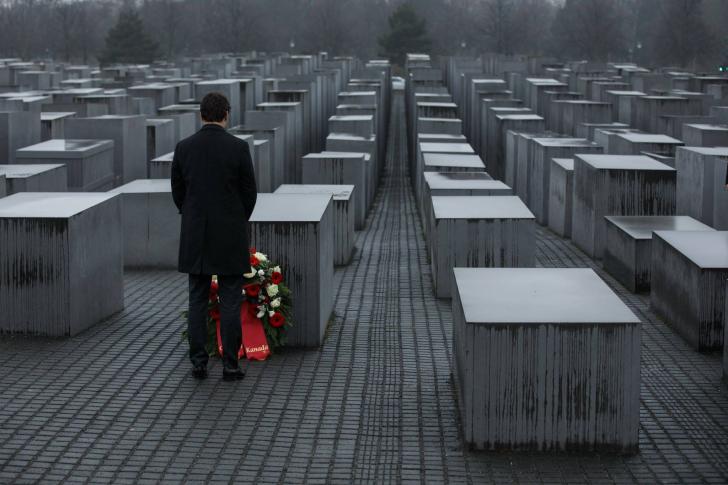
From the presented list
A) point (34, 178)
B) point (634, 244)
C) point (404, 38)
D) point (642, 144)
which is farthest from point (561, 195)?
point (404, 38)

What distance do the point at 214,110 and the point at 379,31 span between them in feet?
351

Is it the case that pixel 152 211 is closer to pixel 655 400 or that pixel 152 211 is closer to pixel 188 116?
pixel 655 400

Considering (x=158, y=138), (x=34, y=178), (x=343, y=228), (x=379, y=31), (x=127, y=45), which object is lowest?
(x=343, y=228)

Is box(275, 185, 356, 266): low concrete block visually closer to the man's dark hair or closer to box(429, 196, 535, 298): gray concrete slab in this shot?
box(429, 196, 535, 298): gray concrete slab

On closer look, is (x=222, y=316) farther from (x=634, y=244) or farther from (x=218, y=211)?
(x=634, y=244)

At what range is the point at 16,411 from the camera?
21.3 feet

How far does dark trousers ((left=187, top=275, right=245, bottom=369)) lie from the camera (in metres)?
7.01

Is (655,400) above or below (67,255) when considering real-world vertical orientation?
below

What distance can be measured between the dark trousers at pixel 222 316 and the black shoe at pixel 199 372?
24 millimetres

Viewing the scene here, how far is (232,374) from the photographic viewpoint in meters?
7.05

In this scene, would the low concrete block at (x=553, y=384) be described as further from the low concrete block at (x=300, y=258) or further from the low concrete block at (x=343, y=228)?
the low concrete block at (x=343, y=228)

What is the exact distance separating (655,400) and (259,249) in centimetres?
278

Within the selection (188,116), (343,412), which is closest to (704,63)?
(188,116)

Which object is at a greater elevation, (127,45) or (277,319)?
(127,45)
